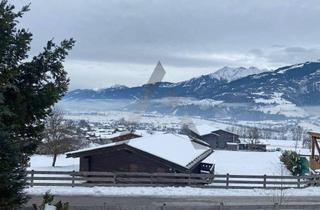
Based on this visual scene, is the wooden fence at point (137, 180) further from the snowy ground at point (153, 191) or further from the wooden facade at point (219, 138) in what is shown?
the wooden facade at point (219, 138)

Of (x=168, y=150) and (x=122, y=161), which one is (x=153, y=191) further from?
(x=168, y=150)

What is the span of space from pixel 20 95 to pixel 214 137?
75.6 m

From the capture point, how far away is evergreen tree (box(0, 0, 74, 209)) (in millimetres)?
11078

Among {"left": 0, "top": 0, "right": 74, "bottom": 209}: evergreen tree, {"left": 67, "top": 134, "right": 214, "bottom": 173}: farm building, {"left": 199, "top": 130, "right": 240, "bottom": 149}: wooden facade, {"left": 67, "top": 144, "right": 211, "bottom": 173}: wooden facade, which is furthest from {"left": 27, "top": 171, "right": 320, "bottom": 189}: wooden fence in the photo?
{"left": 199, "top": 130, "right": 240, "bottom": 149}: wooden facade

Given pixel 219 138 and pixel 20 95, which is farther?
pixel 219 138

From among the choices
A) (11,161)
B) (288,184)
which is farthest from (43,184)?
(11,161)

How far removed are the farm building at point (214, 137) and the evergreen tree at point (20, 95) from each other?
66612 millimetres

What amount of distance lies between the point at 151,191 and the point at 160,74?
6535 mm

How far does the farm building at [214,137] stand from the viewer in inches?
3191

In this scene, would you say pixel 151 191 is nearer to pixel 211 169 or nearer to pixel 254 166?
pixel 211 169

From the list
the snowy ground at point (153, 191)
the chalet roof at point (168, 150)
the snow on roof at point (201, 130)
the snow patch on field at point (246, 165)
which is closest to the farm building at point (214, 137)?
the snow on roof at point (201, 130)

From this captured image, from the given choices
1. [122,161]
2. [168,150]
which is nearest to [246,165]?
[168,150]

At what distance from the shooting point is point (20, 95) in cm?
1201

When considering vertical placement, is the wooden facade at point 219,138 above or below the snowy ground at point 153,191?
above
